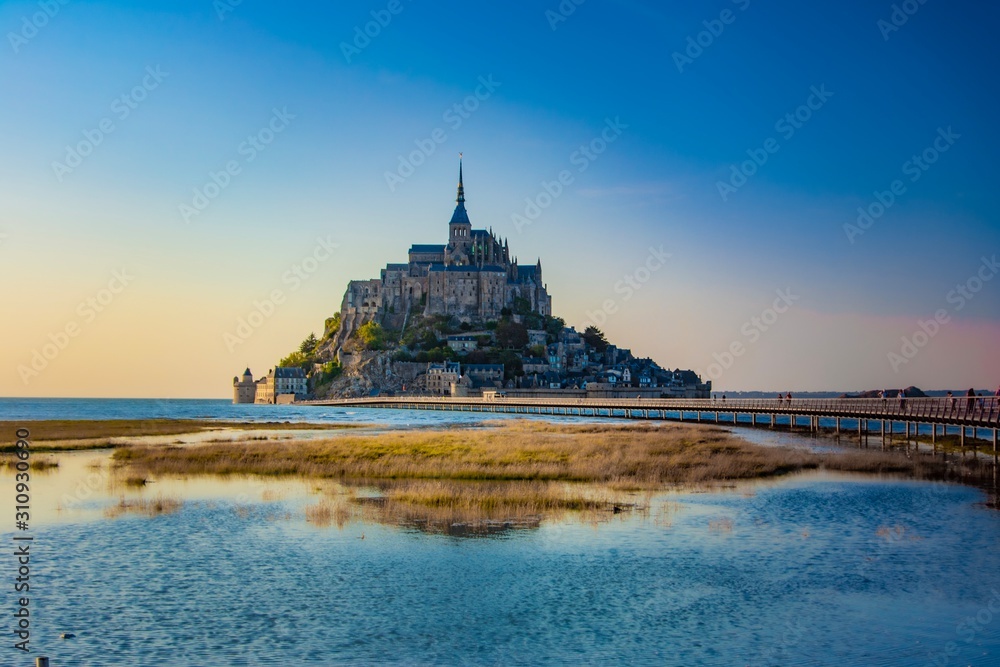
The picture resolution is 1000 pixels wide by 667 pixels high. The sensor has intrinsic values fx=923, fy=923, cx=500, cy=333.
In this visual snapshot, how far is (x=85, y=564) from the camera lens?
69.7 ft

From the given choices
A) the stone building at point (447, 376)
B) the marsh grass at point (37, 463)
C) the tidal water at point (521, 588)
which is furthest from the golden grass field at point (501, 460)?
the stone building at point (447, 376)

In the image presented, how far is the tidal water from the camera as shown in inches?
619

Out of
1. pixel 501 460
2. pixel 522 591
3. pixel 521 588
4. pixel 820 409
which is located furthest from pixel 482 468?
pixel 820 409

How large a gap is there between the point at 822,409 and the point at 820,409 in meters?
0.32

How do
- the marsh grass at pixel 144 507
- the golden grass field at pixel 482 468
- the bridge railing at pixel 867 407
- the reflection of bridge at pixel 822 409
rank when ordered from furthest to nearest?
the reflection of bridge at pixel 822 409, the bridge railing at pixel 867 407, the golden grass field at pixel 482 468, the marsh grass at pixel 144 507

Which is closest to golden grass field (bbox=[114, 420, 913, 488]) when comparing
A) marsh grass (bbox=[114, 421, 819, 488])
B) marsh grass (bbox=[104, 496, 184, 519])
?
marsh grass (bbox=[114, 421, 819, 488])

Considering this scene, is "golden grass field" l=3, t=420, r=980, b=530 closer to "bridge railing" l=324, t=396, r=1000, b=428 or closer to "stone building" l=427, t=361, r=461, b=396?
"bridge railing" l=324, t=396, r=1000, b=428

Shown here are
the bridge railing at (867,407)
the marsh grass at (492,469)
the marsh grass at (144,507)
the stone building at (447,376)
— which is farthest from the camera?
the stone building at (447,376)

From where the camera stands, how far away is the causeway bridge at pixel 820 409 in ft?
164

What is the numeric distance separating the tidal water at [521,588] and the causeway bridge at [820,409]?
22.3m

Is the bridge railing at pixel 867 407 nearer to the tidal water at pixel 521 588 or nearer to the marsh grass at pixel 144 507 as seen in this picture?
the tidal water at pixel 521 588

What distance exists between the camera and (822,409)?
7212 centimetres

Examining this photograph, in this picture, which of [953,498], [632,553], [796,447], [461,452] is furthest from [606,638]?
[796,447]

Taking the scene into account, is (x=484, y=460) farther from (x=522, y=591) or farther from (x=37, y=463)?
(x=522, y=591)
